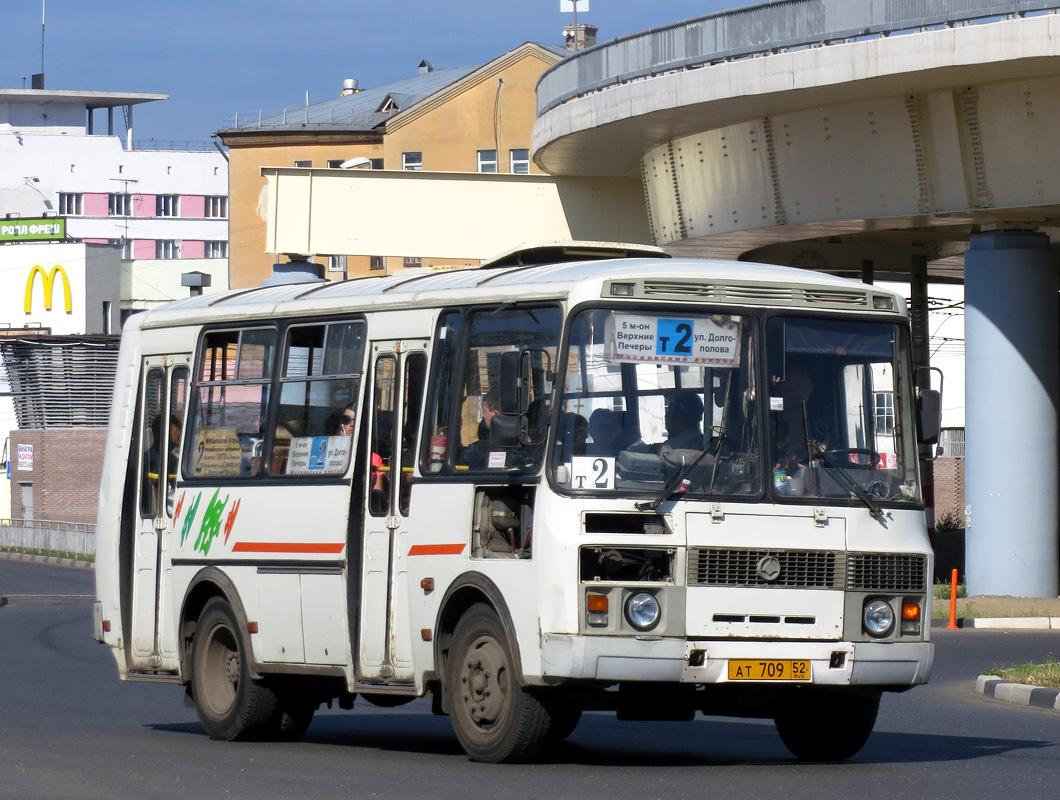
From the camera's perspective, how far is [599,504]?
10.1 metres

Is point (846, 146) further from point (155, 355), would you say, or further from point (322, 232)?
point (155, 355)

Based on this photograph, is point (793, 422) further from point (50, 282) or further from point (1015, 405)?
point (50, 282)

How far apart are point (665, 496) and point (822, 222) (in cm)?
1620

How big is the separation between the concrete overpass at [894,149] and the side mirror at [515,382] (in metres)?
13.2

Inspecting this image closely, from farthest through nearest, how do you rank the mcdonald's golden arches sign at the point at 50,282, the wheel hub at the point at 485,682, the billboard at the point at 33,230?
1. the billboard at the point at 33,230
2. the mcdonald's golden arches sign at the point at 50,282
3. the wheel hub at the point at 485,682

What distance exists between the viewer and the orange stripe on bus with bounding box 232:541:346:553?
11812 mm

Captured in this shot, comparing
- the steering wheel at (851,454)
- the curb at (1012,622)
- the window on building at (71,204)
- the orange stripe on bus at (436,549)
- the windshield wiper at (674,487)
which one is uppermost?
the window on building at (71,204)

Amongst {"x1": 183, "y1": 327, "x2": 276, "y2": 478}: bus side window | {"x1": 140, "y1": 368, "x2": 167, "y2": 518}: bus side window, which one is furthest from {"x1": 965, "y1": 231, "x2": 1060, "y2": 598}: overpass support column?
{"x1": 183, "y1": 327, "x2": 276, "y2": 478}: bus side window

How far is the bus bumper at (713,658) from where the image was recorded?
9.98 meters

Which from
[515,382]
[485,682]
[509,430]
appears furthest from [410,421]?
[485,682]

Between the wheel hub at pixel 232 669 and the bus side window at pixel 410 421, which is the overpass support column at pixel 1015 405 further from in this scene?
the bus side window at pixel 410 421

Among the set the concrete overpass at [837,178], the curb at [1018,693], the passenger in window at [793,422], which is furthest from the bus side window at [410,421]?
the concrete overpass at [837,178]

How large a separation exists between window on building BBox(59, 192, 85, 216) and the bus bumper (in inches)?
4471

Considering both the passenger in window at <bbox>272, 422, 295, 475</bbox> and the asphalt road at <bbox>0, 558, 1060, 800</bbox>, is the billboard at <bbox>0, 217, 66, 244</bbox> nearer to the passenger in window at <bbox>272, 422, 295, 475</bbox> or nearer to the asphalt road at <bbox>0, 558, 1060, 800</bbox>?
the asphalt road at <bbox>0, 558, 1060, 800</bbox>
